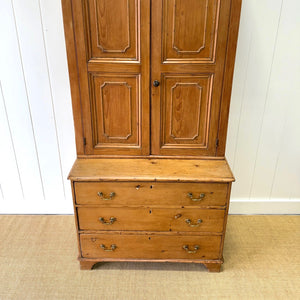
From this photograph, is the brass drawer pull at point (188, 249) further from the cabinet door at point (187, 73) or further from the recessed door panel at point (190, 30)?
the recessed door panel at point (190, 30)

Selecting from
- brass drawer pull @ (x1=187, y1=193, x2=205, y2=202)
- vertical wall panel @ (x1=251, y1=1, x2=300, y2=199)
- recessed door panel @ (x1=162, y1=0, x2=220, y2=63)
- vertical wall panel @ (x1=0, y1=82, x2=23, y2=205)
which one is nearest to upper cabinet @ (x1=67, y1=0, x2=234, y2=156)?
recessed door panel @ (x1=162, y1=0, x2=220, y2=63)

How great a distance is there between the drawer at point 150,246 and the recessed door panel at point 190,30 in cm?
105

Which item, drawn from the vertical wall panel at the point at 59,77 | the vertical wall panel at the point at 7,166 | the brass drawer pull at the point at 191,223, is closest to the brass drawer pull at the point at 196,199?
the brass drawer pull at the point at 191,223

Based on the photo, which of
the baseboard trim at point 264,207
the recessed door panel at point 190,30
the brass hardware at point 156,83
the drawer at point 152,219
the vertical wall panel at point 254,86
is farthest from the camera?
the baseboard trim at point 264,207

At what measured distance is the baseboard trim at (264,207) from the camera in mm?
2334

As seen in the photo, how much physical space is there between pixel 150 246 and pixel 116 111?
0.85 meters

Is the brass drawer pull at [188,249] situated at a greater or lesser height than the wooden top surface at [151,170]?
lesser

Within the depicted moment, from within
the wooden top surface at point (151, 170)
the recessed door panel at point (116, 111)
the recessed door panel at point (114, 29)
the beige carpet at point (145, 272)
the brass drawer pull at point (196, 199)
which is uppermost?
the recessed door panel at point (114, 29)

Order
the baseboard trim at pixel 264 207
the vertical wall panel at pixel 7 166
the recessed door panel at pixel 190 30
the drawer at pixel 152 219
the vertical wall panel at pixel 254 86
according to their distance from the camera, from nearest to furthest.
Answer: the recessed door panel at pixel 190 30 → the drawer at pixel 152 219 → the vertical wall panel at pixel 254 86 → the vertical wall panel at pixel 7 166 → the baseboard trim at pixel 264 207

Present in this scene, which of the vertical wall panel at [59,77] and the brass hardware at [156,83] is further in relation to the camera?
the vertical wall panel at [59,77]

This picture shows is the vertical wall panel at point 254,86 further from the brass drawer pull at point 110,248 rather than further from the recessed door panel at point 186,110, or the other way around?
the brass drawer pull at point 110,248

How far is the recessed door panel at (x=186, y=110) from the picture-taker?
155 cm

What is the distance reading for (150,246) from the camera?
1747mm

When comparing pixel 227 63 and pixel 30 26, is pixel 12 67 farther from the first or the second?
pixel 227 63
